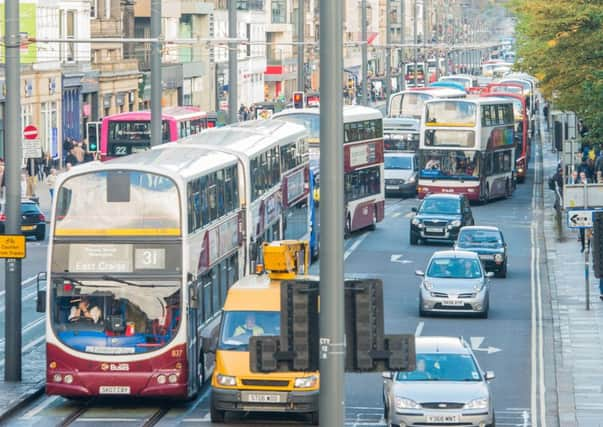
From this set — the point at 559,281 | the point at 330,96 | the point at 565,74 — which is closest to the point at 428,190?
the point at 565,74

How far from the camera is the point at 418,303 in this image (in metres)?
→ 39.5

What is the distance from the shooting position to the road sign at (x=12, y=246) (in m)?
27.3

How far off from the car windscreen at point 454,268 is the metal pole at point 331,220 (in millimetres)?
24151

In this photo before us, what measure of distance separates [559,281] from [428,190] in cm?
2076

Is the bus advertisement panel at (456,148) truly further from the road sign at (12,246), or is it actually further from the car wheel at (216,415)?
the car wheel at (216,415)

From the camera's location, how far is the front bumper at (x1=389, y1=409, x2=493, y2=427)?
914 inches

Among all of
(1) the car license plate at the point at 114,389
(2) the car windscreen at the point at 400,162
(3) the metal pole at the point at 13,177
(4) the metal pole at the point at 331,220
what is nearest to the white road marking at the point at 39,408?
(3) the metal pole at the point at 13,177

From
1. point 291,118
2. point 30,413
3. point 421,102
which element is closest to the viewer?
point 30,413

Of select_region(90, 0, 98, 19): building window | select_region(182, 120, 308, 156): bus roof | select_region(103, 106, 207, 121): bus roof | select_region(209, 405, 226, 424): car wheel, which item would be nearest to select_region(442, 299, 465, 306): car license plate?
select_region(182, 120, 308, 156): bus roof

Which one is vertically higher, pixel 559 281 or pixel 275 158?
pixel 275 158

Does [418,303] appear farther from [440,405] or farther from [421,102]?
[421,102]

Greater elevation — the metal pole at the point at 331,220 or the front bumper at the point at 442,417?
the metal pole at the point at 331,220

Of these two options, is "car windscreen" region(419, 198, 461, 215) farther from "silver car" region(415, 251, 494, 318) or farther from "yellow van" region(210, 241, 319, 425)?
"yellow van" region(210, 241, 319, 425)

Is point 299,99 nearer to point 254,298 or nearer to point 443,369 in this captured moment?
point 254,298
